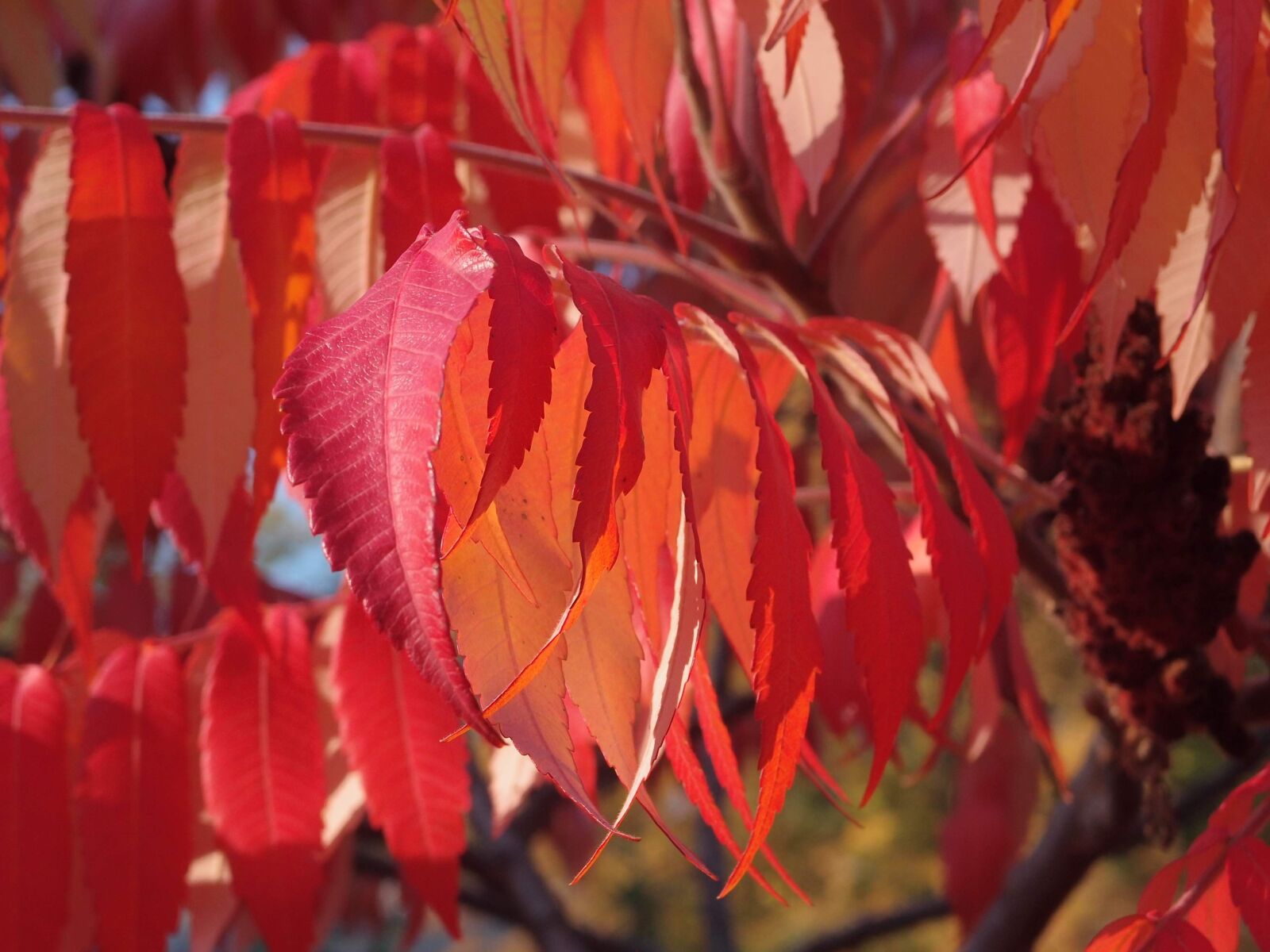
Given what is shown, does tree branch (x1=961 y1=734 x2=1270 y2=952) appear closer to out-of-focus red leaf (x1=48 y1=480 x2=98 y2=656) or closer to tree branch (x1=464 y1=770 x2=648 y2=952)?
tree branch (x1=464 y1=770 x2=648 y2=952)

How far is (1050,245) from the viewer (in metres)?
0.85

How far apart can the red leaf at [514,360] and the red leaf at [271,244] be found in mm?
262

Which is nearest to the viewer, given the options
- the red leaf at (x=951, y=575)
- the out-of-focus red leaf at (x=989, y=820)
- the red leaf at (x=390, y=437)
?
the red leaf at (x=390, y=437)

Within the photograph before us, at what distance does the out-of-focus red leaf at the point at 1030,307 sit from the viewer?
0.83 m

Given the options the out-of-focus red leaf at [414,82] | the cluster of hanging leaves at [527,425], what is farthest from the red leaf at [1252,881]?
the out-of-focus red leaf at [414,82]

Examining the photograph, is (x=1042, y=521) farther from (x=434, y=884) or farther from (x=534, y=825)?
(x=534, y=825)

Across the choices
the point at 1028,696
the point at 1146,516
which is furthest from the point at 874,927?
the point at 1146,516

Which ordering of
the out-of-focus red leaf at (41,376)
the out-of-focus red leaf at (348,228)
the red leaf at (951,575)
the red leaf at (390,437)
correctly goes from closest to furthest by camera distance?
the red leaf at (390,437), the red leaf at (951,575), the out-of-focus red leaf at (41,376), the out-of-focus red leaf at (348,228)

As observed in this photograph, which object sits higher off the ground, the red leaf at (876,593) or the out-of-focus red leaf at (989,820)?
the red leaf at (876,593)

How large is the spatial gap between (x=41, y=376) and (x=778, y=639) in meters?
0.47

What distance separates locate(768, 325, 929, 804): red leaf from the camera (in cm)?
56

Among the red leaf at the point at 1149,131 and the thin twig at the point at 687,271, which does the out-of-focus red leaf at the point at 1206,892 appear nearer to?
the red leaf at the point at 1149,131

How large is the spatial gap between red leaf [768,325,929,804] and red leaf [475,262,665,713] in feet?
0.33

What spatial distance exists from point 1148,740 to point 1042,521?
0.23m
